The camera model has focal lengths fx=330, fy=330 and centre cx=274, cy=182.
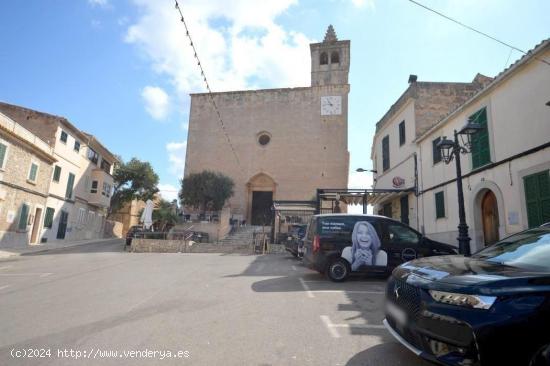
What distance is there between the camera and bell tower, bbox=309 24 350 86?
125 ft

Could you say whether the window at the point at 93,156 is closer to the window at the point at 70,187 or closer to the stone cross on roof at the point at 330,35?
the window at the point at 70,187

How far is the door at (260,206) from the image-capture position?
35594 millimetres

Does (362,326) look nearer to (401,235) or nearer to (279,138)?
(401,235)

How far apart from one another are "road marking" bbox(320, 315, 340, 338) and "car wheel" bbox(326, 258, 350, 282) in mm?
3117

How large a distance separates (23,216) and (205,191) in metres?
13.3

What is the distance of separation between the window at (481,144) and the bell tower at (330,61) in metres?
27.4

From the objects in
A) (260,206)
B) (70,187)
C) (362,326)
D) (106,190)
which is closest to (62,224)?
(70,187)

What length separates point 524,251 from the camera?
3459mm

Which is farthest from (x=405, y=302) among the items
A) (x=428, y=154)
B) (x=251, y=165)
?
(x=251, y=165)

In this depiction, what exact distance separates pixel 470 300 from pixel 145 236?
777 inches

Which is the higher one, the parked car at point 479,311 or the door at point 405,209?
the door at point 405,209

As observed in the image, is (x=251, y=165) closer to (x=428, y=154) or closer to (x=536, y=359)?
(x=428, y=154)

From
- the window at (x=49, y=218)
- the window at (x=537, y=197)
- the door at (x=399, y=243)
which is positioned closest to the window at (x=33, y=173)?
the window at (x=49, y=218)

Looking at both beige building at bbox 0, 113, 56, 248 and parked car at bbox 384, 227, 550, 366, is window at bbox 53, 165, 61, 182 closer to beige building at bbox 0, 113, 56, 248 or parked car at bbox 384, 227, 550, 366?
beige building at bbox 0, 113, 56, 248
